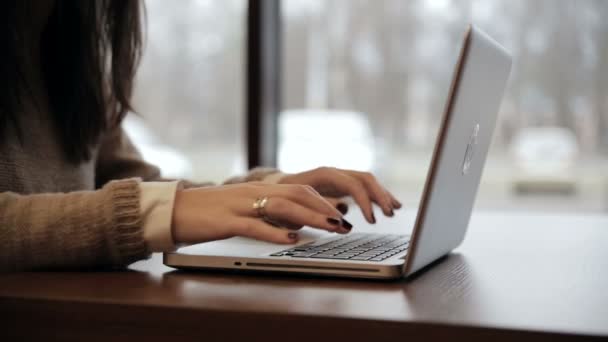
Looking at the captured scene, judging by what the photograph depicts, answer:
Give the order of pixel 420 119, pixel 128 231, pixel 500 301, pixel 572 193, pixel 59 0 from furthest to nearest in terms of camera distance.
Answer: pixel 420 119, pixel 572 193, pixel 59 0, pixel 128 231, pixel 500 301

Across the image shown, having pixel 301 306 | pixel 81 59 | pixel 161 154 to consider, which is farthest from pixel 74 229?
pixel 161 154

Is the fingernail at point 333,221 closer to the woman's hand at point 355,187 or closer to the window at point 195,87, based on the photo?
the woman's hand at point 355,187

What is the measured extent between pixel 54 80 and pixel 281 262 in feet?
2.17

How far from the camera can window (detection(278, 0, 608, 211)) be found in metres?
2.38

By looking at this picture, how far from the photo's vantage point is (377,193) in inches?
38.2

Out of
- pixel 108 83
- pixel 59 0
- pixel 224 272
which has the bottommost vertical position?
pixel 224 272

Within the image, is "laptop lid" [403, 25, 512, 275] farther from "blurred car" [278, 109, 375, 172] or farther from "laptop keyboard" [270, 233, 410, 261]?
"blurred car" [278, 109, 375, 172]

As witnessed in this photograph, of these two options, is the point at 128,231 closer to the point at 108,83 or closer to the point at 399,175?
the point at 108,83

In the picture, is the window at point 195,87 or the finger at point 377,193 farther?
the window at point 195,87

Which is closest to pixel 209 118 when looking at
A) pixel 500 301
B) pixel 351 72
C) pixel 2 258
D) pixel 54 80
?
pixel 351 72

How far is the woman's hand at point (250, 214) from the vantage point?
0.73 m

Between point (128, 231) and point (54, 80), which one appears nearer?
point (128, 231)

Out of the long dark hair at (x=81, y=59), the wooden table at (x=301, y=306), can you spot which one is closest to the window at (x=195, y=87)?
the long dark hair at (x=81, y=59)

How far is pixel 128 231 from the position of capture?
73 cm
